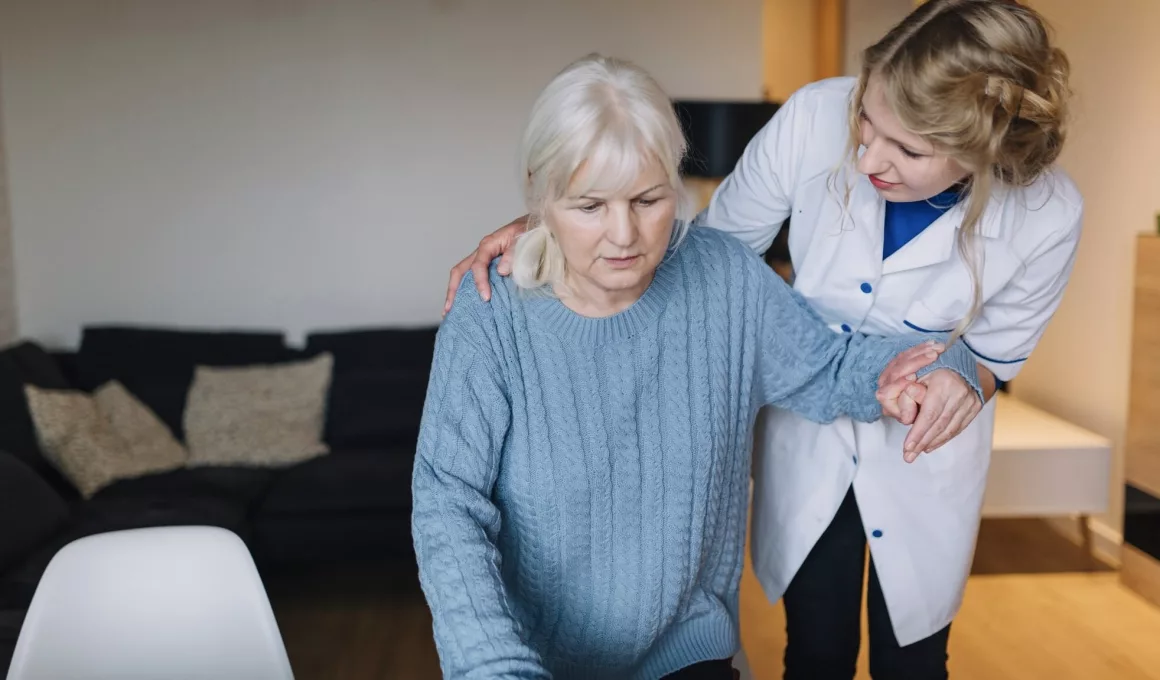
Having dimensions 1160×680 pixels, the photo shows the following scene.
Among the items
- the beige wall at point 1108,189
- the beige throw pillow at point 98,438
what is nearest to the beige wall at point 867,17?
the beige wall at point 1108,189

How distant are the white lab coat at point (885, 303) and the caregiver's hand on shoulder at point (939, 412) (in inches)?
10.5

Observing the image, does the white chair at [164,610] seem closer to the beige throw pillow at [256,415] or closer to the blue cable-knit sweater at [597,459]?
the blue cable-knit sweater at [597,459]

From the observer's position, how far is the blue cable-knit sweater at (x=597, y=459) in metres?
1.38

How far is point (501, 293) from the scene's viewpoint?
1.44 metres

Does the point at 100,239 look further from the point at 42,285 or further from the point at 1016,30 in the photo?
the point at 1016,30

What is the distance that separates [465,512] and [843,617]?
843 millimetres

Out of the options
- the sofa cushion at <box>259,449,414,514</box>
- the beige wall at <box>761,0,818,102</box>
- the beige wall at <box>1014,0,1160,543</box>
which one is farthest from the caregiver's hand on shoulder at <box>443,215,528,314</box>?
the beige wall at <box>761,0,818,102</box>

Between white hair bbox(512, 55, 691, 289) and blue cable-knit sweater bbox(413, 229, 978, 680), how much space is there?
8.4 inches

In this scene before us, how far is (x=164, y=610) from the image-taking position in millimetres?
1616

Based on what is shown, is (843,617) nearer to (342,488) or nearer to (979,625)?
(979,625)

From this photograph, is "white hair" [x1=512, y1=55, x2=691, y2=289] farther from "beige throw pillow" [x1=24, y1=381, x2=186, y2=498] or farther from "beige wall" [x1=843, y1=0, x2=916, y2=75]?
"beige wall" [x1=843, y1=0, x2=916, y2=75]

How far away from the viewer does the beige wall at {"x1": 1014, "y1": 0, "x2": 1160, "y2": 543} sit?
149 inches

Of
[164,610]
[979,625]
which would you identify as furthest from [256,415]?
[979,625]

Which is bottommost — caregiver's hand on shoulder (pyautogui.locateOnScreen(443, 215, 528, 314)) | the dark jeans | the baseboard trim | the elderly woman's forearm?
the baseboard trim
